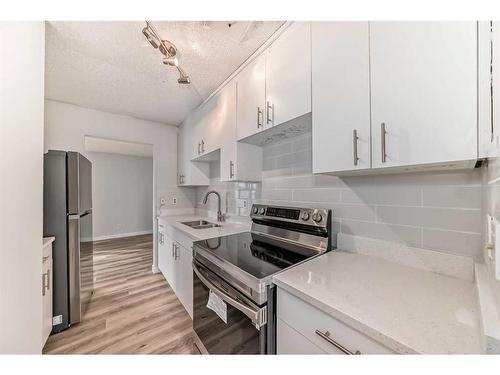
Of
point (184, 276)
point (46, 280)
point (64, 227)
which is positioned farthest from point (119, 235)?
point (184, 276)

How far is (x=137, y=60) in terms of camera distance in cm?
158

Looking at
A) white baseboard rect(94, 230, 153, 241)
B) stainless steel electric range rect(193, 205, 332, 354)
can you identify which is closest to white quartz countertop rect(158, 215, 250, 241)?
stainless steel electric range rect(193, 205, 332, 354)

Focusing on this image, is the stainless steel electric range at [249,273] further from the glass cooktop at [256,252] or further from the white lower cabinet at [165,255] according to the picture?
the white lower cabinet at [165,255]

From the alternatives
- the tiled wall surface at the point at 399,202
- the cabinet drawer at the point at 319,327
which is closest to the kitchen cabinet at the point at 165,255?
the tiled wall surface at the point at 399,202

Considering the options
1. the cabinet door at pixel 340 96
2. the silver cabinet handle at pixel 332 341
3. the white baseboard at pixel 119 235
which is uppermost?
the cabinet door at pixel 340 96

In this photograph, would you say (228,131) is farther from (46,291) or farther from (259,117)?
(46,291)

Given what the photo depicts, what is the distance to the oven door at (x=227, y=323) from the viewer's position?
2.71 ft

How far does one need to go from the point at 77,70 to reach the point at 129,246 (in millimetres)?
3479

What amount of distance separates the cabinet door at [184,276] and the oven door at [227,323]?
354 millimetres

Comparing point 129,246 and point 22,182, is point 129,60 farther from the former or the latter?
point 129,246

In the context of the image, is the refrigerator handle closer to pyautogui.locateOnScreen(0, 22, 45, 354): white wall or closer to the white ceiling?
pyautogui.locateOnScreen(0, 22, 45, 354): white wall

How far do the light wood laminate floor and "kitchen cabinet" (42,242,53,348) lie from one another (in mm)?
142
